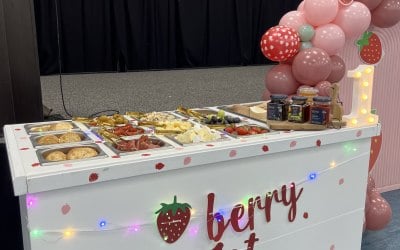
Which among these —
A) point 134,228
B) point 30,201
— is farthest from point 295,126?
point 30,201

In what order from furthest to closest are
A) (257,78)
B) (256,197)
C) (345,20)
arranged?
(257,78) < (345,20) < (256,197)

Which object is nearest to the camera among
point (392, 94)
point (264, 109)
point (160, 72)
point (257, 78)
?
point (264, 109)

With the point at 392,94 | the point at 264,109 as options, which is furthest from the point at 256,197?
the point at 392,94

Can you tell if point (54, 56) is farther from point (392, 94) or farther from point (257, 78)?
point (392, 94)

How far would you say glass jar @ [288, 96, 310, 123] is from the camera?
162cm

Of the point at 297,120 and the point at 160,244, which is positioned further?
the point at 297,120

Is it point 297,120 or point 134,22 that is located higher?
point 134,22

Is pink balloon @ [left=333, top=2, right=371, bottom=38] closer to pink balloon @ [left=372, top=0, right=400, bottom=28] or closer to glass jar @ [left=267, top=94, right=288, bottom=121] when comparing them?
pink balloon @ [left=372, top=0, right=400, bottom=28]

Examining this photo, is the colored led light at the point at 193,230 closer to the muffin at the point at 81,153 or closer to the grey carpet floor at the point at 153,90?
the muffin at the point at 81,153

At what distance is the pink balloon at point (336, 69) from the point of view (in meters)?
2.09

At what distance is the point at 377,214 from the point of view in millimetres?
2186

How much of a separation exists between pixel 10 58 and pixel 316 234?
6.21 ft

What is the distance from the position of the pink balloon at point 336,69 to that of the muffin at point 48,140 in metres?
1.30

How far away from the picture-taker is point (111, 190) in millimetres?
1238
